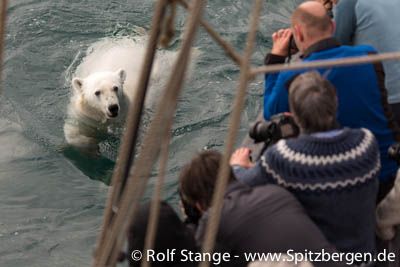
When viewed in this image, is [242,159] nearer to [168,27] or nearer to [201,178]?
[201,178]

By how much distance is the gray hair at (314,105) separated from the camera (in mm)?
2158

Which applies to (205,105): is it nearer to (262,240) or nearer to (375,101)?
(375,101)

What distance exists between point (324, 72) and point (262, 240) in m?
1.05

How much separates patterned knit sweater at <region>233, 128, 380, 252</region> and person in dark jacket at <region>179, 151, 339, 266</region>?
10 cm

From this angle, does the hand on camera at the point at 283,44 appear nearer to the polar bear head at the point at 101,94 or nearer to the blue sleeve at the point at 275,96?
the blue sleeve at the point at 275,96

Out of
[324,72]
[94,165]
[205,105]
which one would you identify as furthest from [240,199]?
[205,105]

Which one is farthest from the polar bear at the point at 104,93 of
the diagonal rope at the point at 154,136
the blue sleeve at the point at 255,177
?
the diagonal rope at the point at 154,136

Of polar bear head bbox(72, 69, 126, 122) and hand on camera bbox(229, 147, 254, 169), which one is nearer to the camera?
hand on camera bbox(229, 147, 254, 169)

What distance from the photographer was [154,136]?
5.59 ft

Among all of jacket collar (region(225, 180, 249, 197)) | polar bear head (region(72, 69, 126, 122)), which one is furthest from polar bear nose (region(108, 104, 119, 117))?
jacket collar (region(225, 180, 249, 197))

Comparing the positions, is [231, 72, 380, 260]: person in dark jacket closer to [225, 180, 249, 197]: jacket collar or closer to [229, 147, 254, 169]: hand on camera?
[225, 180, 249, 197]: jacket collar

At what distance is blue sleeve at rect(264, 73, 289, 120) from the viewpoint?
279 cm

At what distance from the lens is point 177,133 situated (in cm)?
566

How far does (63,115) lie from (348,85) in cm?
391
